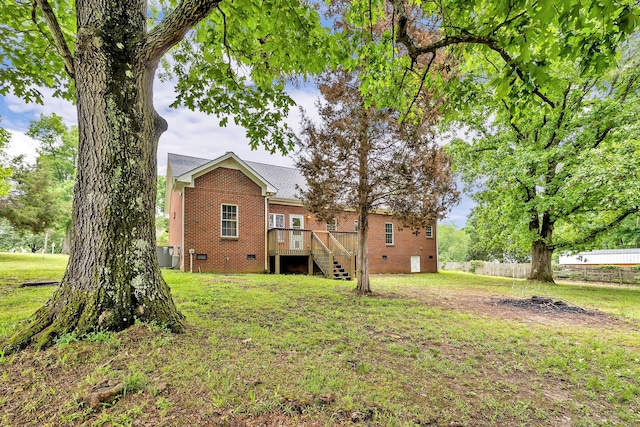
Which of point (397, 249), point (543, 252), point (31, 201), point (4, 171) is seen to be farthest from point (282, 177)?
point (31, 201)

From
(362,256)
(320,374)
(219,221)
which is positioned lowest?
(320,374)

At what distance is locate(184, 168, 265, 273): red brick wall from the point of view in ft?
41.6

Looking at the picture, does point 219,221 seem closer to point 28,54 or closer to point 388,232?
point 28,54

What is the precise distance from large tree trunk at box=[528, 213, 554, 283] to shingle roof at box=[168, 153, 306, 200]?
1128 cm

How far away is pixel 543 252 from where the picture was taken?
13906 mm

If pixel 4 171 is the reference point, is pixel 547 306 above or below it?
below

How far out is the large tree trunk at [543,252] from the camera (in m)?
13.7

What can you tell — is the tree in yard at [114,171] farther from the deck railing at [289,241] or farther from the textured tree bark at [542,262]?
the textured tree bark at [542,262]

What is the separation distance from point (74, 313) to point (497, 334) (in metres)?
5.60

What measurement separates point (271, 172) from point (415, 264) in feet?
36.9

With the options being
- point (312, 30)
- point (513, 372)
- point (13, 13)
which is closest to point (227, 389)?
point (513, 372)

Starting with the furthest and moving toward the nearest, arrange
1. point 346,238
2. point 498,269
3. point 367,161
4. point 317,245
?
1. point 498,269
2. point 346,238
3. point 317,245
4. point 367,161

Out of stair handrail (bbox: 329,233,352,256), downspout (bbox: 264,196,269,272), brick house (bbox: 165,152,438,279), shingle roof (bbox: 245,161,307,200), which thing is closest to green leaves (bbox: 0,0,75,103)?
brick house (bbox: 165,152,438,279)

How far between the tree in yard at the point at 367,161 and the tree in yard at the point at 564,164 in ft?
15.6
